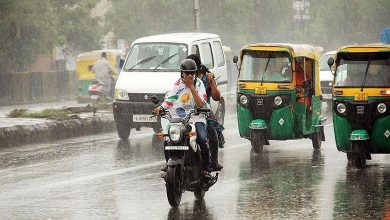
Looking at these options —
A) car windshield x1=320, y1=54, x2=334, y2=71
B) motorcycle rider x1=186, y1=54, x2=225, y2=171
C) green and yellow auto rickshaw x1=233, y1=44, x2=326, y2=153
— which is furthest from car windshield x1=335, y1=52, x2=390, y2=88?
car windshield x1=320, y1=54, x2=334, y2=71

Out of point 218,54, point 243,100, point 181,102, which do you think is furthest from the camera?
point 218,54

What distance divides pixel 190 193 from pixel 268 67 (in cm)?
546

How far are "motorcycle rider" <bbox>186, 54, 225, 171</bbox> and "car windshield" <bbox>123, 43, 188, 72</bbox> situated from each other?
8683 millimetres

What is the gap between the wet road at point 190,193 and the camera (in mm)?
11273

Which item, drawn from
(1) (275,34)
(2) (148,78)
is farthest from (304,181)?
(1) (275,34)

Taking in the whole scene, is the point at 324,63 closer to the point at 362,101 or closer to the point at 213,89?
the point at 362,101

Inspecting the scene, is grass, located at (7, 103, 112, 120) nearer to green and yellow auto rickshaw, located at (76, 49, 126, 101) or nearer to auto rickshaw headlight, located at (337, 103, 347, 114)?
auto rickshaw headlight, located at (337, 103, 347, 114)

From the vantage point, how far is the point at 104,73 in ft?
114

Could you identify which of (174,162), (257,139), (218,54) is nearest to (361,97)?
(257,139)

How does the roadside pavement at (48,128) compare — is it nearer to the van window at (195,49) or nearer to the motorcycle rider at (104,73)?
the van window at (195,49)

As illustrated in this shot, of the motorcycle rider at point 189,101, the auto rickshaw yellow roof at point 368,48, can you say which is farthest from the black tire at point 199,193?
the auto rickshaw yellow roof at point 368,48

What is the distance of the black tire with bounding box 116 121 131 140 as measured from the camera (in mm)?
21281

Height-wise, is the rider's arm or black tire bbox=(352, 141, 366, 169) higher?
the rider's arm

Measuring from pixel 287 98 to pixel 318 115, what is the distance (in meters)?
1.09
